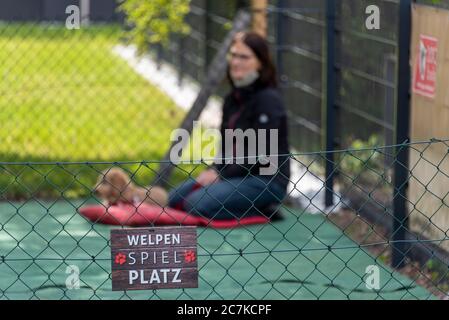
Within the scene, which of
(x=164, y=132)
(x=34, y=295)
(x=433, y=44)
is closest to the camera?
(x=34, y=295)

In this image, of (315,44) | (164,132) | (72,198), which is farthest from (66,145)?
(315,44)

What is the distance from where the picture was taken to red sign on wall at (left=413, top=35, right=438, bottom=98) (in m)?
6.63

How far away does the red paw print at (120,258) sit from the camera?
4754 millimetres

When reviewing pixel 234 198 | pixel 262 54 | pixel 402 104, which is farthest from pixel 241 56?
pixel 402 104

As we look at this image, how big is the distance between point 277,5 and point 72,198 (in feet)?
8.04

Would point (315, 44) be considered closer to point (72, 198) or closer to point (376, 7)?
point (376, 7)

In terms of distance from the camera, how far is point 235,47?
8.27 meters

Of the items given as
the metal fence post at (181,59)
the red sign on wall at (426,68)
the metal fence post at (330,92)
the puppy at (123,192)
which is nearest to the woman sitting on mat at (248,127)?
the puppy at (123,192)

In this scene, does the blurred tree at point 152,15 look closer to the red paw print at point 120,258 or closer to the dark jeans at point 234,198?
the dark jeans at point 234,198

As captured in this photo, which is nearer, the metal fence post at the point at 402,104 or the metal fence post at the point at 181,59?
the metal fence post at the point at 402,104

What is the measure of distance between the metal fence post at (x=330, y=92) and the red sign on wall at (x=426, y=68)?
175 centimetres

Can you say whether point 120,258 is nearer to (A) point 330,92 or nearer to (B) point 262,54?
(B) point 262,54

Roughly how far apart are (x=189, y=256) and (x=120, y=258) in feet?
0.86

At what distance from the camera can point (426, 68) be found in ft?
22.1
